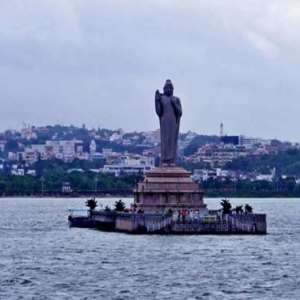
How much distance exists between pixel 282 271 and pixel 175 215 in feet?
64.5

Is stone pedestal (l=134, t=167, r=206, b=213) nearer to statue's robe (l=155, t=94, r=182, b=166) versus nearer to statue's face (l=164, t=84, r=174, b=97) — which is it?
statue's robe (l=155, t=94, r=182, b=166)

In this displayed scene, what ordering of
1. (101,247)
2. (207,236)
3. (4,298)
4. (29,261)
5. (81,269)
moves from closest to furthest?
(4,298) < (81,269) < (29,261) < (101,247) < (207,236)

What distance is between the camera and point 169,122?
259 ft

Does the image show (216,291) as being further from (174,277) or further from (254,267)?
(254,267)

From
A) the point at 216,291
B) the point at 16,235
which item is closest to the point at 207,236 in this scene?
the point at 16,235

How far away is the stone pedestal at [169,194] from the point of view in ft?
250

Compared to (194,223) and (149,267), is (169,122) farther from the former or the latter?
(149,267)

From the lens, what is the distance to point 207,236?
73812 millimetres

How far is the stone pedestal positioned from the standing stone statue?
1.81 meters

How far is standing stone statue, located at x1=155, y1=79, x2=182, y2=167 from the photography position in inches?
3103

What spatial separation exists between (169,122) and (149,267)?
23540mm

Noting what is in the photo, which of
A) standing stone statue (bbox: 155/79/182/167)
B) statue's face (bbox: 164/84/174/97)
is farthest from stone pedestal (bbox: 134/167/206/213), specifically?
statue's face (bbox: 164/84/174/97)

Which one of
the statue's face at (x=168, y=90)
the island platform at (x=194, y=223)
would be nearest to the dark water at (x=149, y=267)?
the island platform at (x=194, y=223)

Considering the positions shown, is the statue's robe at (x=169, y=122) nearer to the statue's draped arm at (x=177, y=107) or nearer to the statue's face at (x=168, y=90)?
the statue's draped arm at (x=177, y=107)
